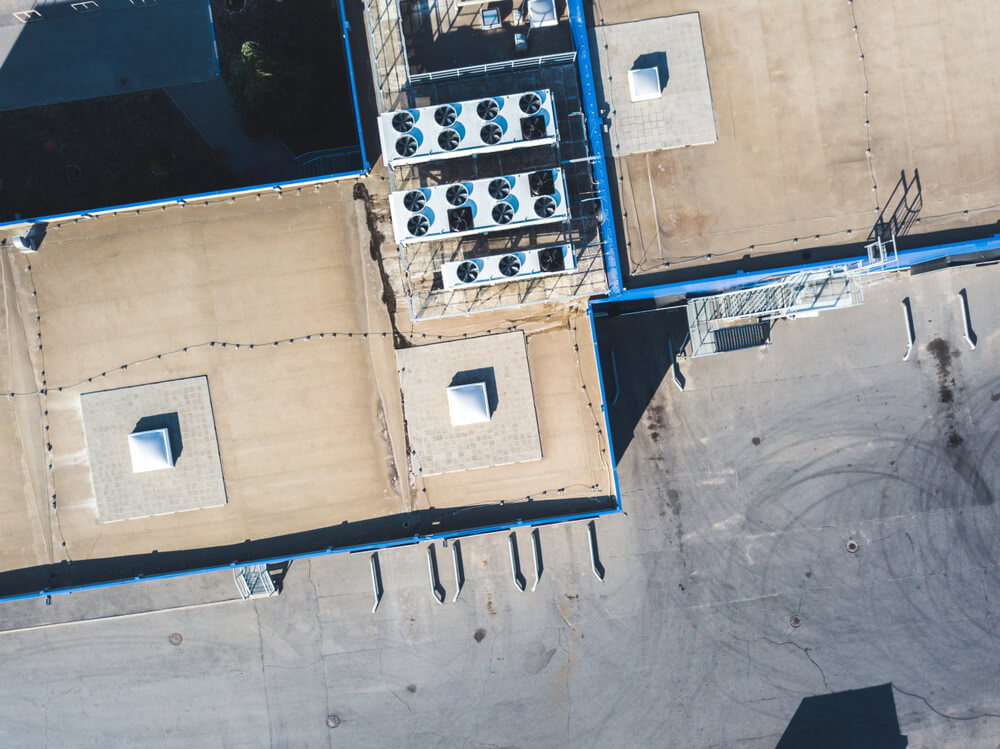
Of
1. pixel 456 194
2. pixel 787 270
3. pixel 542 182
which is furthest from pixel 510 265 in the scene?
pixel 787 270

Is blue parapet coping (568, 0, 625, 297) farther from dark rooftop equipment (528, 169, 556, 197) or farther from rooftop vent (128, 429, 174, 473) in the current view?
rooftop vent (128, 429, 174, 473)

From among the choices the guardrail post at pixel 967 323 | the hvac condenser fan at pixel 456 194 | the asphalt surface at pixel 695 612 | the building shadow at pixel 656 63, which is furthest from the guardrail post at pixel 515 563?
the guardrail post at pixel 967 323

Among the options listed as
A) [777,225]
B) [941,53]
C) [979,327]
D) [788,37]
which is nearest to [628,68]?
[788,37]

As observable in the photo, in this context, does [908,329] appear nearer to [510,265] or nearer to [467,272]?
[510,265]

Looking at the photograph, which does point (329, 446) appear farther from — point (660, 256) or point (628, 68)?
point (628, 68)

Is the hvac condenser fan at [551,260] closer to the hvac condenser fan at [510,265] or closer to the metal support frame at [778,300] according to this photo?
the hvac condenser fan at [510,265]

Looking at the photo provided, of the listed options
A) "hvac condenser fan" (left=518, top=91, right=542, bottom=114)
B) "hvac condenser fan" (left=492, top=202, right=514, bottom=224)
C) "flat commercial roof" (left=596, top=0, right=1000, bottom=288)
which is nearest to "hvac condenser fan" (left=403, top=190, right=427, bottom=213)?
"hvac condenser fan" (left=492, top=202, right=514, bottom=224)
